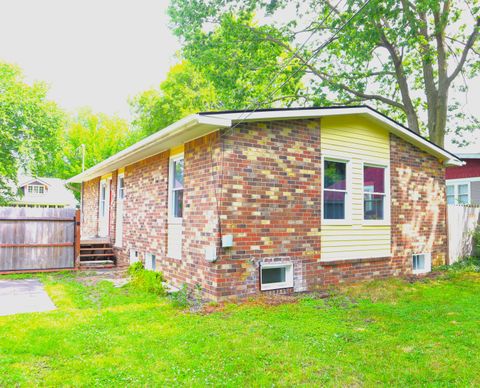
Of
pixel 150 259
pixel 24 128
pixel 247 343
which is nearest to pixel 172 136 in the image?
pixel 150 259

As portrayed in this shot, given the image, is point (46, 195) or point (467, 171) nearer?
point (467, 171)

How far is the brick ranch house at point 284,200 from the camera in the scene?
6.97 m

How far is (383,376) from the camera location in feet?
12.6

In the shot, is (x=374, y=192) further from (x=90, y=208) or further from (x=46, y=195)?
(x=46, y=195)

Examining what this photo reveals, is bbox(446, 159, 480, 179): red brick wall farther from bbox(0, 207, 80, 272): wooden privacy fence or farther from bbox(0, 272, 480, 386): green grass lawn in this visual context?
bbox(0, 207, 80, 272): wooden privacy fence

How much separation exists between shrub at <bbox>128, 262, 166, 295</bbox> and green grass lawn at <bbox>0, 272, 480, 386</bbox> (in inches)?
22.8

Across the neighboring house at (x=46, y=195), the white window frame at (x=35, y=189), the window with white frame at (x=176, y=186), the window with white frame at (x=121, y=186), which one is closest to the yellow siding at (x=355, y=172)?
the window with white frame at (x=176, y=186)

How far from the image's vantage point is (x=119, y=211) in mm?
12773

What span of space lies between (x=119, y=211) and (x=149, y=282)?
5.16 meters

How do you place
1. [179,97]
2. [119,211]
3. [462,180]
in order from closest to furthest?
1. [119,211]
2. [462,180]
3. [179,97]

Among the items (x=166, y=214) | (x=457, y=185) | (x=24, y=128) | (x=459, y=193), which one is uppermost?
(x=24, y=128)

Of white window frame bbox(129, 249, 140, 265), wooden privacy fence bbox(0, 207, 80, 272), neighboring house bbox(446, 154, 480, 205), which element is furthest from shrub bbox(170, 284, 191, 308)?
neighboring house bbox(446, 154, 480, 205)

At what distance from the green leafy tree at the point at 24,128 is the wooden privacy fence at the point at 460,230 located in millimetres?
23303

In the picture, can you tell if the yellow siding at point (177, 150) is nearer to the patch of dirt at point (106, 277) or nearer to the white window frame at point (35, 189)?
the patch of dirt at point (106, 277)
